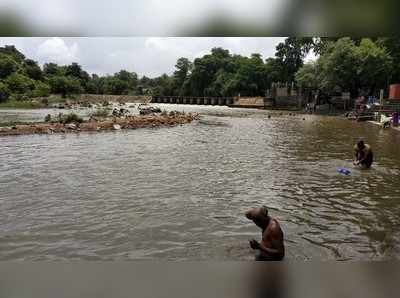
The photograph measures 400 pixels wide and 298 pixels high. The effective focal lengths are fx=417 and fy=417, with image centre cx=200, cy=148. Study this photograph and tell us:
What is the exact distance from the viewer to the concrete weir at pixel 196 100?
10769cm

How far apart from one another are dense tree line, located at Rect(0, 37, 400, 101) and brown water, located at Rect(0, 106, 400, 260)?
8282mm

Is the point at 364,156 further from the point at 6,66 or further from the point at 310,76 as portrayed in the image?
the point at 6,66

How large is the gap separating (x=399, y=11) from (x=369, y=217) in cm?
887

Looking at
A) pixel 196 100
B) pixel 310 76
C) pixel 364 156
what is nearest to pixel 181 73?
pixel 196 100

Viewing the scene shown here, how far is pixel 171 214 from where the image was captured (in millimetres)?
10227

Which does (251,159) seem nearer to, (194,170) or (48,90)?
(194,170)

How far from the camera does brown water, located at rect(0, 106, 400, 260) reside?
802 cm

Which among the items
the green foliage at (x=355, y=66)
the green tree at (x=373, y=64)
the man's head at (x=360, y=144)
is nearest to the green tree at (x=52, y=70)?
the green foliage at (x=355, y=66)

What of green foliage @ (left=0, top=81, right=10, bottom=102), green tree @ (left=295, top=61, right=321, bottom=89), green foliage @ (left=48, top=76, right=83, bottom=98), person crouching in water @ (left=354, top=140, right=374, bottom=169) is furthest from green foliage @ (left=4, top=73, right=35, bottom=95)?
person crouching in water @ (left=354, top=140, right=374, bottom=169)

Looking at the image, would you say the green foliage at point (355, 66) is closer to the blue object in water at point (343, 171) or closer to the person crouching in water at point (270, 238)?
the blue object in water at point (343, 171)

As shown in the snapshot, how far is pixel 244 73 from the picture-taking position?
105m

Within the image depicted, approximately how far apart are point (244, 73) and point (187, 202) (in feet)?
318

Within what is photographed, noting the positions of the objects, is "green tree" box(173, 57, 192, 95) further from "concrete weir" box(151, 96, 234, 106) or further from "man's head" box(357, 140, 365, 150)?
"man's head" box(357, 140, 365, 150)

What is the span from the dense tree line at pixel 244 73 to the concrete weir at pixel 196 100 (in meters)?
2.55
